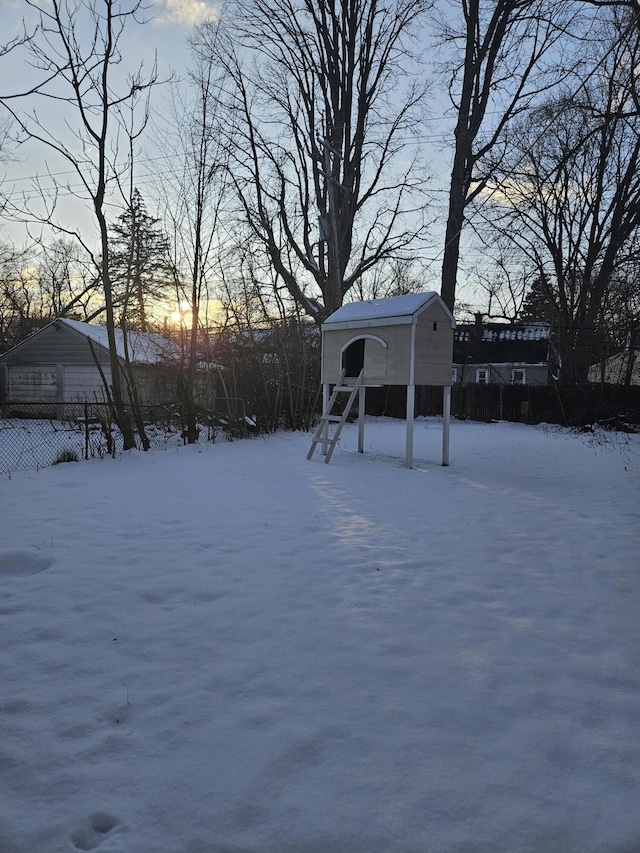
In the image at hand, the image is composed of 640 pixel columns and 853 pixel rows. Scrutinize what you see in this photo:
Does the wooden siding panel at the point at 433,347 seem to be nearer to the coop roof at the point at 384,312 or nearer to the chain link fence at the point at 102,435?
the coop roof at the point at 384,312

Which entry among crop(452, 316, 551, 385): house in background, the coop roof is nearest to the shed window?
the coop roof

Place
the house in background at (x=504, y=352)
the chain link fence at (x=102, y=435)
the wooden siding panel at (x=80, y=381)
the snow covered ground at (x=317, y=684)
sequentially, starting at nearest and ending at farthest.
→ the snow covered ground at (x=317, y=684)
the chain link fence at (x=102, y=435)
the wooden siding panel at (x=80, y=381)
the house in background at (x=504, y=352)

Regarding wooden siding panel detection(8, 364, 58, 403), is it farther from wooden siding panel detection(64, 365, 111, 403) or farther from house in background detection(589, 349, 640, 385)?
house in background detection(589, 349, 640, 385)

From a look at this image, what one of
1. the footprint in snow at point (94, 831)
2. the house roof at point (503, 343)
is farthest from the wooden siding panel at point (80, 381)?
the house roof at point (503, 343)

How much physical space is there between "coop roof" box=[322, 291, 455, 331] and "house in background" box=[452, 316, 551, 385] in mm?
21940

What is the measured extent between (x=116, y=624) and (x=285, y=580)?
1.18 metres

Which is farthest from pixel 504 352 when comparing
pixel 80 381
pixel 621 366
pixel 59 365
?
pixel 59 365

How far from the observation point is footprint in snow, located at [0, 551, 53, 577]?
394 centimetres

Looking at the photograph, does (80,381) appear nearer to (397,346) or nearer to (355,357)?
(355,357)

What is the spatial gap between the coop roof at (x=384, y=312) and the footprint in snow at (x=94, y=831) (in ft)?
27.3

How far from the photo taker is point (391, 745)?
205 centimetres

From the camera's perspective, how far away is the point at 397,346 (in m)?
9.38

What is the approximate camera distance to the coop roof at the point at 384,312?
30.2ft

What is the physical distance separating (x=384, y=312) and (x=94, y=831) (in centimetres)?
879
